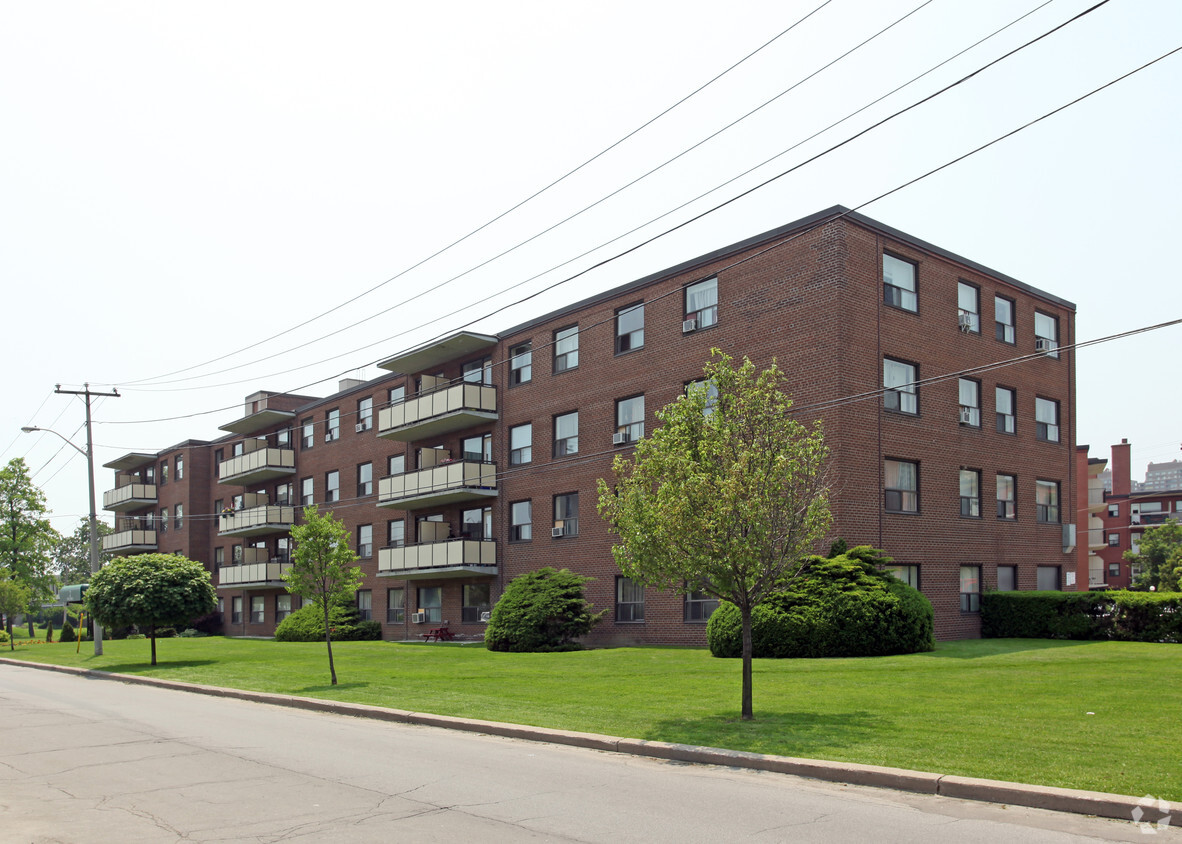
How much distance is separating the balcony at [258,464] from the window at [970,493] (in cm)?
3569

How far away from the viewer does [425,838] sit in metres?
7.75

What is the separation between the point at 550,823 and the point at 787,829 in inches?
75.0

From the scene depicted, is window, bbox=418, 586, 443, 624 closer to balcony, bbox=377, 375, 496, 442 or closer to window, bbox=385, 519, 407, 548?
window, bbox=385, 519, 407, 548

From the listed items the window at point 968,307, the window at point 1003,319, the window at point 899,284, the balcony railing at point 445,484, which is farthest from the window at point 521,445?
the window at point 1003,319

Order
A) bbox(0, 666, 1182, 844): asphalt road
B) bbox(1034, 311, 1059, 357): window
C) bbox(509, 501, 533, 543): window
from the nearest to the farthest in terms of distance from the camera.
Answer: bbox(0, 666, 1182, 844): asphalt road < bbox(1034, 311, 1059, 357): window < bbox(509, 501, 533, 543): window

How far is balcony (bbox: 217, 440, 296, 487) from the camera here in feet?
174

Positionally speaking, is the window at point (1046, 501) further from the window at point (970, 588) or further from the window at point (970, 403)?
the window at point (970, 588)

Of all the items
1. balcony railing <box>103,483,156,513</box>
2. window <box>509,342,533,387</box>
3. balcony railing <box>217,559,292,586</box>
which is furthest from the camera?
balcony railing <box>103,483,156,513</box>

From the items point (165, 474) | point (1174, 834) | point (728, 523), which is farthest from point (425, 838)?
point (165, 474)

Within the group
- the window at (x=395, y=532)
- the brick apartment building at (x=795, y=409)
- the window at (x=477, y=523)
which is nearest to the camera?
the brick apartment building at (x=795, y=409)

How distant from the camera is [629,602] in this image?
30922 mm

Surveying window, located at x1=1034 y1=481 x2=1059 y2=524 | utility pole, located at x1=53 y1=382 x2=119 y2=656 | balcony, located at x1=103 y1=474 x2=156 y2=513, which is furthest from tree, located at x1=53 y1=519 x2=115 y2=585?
window, located at x1=1034 y1=481 x2=1059 y2=524

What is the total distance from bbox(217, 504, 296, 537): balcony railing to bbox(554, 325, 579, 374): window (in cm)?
2394

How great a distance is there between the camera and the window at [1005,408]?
30859mm
